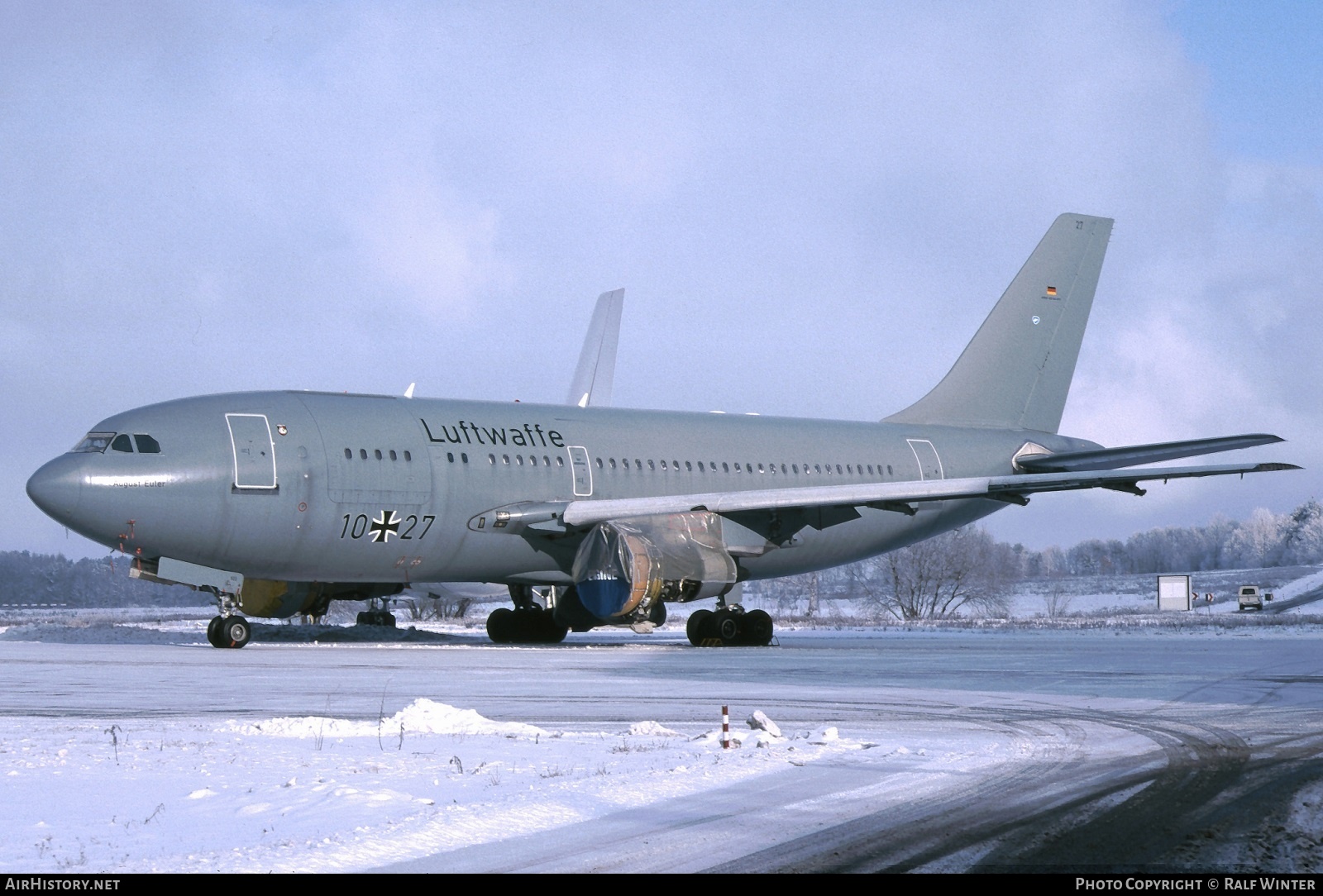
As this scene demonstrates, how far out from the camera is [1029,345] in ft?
122

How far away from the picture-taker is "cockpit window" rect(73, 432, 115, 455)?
23.9m

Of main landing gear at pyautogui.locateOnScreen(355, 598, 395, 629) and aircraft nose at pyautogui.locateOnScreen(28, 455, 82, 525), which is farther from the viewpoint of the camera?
main landing gear at pyautogui.locateOnScreen(355, 598, 395, 629)

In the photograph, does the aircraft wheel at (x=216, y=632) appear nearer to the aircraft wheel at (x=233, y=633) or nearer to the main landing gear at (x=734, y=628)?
the aircraft wheel at (x=233, y=633)

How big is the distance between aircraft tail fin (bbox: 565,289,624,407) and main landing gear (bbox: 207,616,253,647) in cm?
2160

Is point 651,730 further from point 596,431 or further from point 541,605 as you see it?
point 541,605

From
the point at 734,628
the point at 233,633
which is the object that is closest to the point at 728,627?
the point at 734,628

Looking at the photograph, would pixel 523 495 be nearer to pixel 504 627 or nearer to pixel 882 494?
pixel 504 627

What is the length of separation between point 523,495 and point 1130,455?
45.3 ft

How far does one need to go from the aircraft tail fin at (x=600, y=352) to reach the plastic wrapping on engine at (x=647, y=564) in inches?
706

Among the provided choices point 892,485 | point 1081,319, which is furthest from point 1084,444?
point 892,485

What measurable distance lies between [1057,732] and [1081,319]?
2770 cm

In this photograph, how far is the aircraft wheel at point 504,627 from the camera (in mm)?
31438

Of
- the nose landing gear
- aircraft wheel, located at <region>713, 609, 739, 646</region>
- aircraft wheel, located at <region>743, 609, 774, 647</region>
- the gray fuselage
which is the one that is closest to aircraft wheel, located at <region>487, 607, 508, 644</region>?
the gray fuselage

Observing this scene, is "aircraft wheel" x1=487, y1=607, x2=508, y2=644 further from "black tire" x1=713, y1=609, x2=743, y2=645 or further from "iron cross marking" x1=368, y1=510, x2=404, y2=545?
"iron cross marking" x1=368, y1=510, x2=404, y2=545
